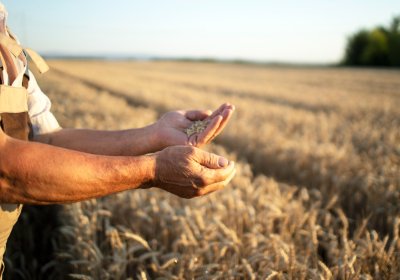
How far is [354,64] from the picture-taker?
6669 centimetres

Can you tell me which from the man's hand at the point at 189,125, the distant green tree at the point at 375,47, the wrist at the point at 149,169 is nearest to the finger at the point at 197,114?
the man's hand at the point at 189,125

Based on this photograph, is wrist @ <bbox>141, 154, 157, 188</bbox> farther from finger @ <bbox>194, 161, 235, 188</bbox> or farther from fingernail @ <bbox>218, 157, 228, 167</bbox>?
fingernail @ <bbox>218, 157, 228, 167</bbox>

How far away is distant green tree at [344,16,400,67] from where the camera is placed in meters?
61.1

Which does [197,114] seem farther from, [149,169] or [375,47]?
[375,47]

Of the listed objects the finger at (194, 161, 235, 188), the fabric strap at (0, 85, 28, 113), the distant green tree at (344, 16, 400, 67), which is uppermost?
the distant green tree at (344, 16, 400, 67)

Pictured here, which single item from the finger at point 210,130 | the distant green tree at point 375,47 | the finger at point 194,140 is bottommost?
the finger at point 194,140

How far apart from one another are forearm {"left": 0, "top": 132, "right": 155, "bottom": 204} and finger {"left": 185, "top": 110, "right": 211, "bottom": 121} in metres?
0.76

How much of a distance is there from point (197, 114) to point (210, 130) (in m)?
0.33

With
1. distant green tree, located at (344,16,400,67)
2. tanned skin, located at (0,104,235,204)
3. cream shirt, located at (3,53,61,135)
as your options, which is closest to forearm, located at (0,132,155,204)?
tanned skin, located at (0,104,235,204)

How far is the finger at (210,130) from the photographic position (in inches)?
70.3

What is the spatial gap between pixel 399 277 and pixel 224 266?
93 cm

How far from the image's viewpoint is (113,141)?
6.35 feet

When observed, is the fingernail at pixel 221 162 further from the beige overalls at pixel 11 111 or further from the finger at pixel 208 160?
the beige overalls at pixel 11 111

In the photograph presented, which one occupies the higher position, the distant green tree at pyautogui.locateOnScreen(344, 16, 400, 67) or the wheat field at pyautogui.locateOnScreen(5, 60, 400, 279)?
the distant green tree at pyautogui.locateOnScreen(344, 16, 400, 67)
